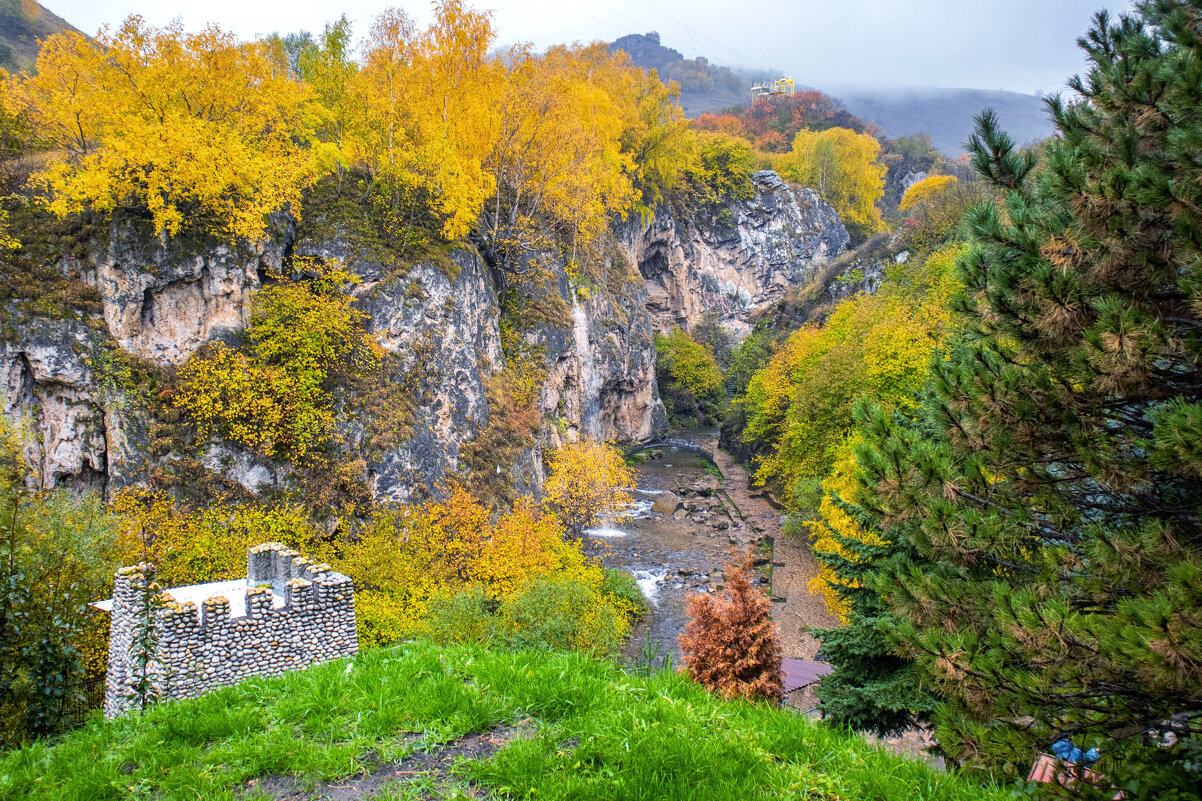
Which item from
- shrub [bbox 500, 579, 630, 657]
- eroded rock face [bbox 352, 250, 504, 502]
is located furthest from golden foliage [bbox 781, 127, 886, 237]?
shrub [bbox 500, 579, 630, 657]

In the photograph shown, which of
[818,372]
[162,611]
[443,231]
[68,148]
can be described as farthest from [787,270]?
[162,611]

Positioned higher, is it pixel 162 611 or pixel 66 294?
pixel 66 294

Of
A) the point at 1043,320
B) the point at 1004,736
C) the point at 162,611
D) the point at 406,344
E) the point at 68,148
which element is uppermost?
the point at 68,148

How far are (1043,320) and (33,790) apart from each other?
8338 millimetres

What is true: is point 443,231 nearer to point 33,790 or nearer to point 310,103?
point 310,103

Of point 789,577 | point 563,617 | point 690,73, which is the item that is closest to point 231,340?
point 563,617

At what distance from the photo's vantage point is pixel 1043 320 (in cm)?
532

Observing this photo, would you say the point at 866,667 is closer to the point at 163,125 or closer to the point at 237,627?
the point at 237,627

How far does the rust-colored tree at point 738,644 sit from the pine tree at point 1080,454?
597cm

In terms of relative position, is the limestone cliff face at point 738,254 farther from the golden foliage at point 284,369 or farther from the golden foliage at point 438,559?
the golden foliage at point 438,559

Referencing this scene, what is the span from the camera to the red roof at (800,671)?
15.1 m

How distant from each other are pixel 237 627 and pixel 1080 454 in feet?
41.1

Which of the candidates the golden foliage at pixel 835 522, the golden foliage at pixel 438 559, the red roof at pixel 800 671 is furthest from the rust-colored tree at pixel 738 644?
the golden foliage at pixel 438 559

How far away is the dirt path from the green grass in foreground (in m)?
9.37
